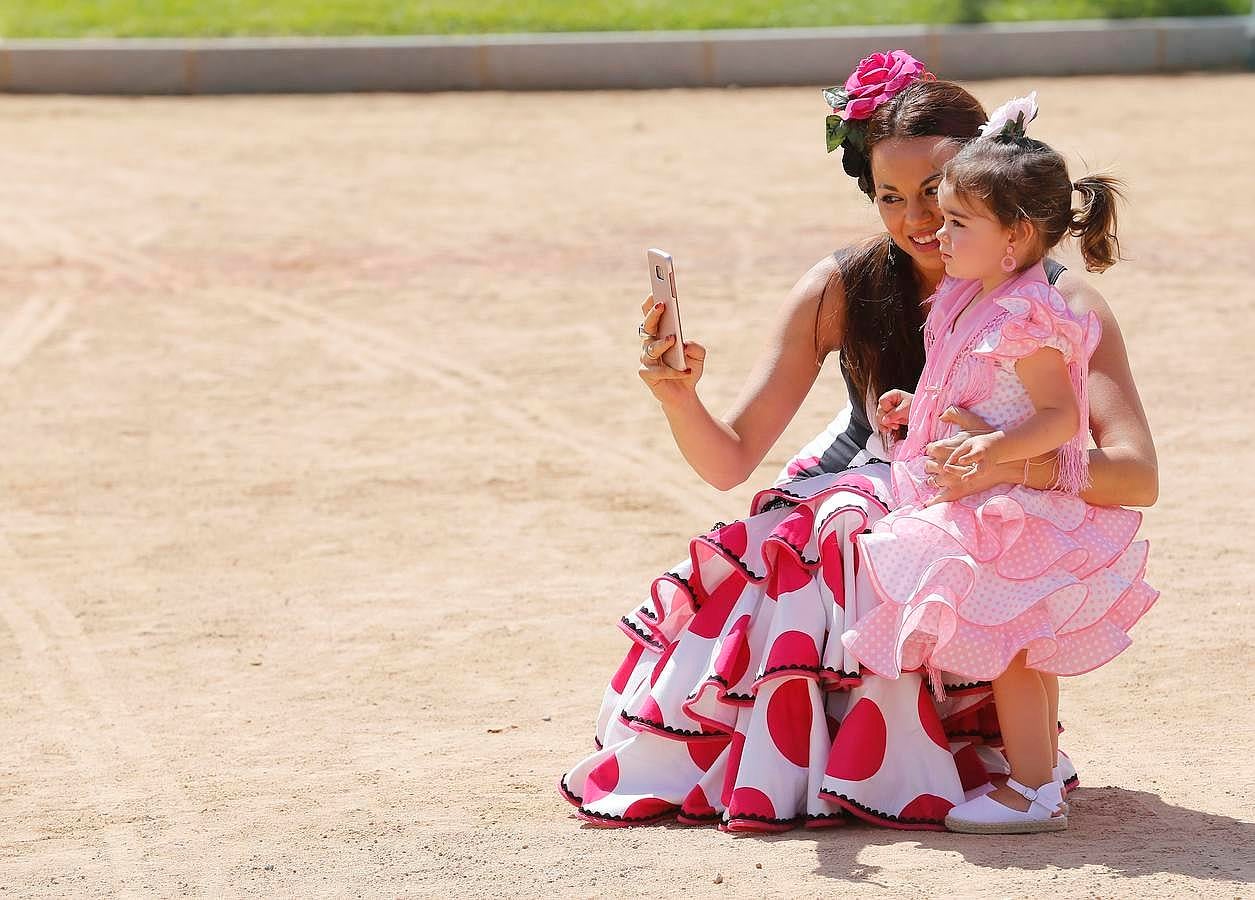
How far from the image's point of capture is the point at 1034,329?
3.29 m

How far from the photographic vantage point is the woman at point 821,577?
11.5 ft

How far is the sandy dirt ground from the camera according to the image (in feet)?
11.9

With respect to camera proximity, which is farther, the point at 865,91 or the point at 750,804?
the point at 865,91

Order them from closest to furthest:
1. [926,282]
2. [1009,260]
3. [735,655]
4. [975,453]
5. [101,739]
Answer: [975,453]
[1009,260]
[735,655]
[926,282]
[101,739]

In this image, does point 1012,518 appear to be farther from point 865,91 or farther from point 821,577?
point 865,91

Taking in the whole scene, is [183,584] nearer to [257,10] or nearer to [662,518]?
[662,518]

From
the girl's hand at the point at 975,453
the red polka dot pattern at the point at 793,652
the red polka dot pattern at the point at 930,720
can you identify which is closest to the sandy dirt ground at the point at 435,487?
the red polka dot pattern at the point at 930,720

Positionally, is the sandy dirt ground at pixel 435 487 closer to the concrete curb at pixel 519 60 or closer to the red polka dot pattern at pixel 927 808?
the red polka dot pattern at pixel 927 808

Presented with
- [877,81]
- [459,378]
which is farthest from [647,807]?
[459,378]

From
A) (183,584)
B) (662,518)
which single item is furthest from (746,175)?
(183,584)

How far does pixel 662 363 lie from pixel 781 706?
71cm

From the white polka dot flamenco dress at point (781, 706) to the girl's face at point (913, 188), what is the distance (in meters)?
0.46

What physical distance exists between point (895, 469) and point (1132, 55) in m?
12.4

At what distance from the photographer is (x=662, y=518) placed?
629 cm
